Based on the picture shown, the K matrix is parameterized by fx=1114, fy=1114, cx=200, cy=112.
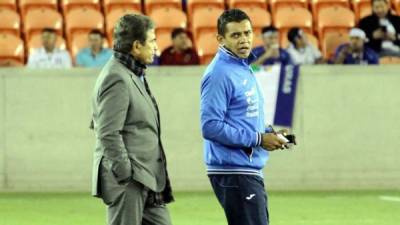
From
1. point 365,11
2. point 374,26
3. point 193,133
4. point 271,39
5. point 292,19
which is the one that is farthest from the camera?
point 365,11

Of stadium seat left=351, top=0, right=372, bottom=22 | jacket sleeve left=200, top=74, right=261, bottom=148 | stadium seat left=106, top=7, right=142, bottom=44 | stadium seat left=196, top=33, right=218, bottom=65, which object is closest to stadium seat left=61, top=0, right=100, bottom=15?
stadium seat left=106, top=7, right=142, bottom=44

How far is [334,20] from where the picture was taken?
1688 cm

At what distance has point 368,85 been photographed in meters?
13.7

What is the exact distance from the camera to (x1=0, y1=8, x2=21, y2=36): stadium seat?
16.4 m

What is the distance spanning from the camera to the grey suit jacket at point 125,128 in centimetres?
573

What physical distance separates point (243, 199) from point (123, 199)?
Result: 688 mm

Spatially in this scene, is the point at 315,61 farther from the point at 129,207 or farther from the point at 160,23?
the point at 129,207

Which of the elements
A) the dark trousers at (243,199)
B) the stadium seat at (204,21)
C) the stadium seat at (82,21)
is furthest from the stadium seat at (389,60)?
the dark trousers at (243,199)

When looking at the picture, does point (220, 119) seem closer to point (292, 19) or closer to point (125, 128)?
point (125, 128)

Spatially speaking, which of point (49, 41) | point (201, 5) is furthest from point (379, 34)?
point (49, 41)

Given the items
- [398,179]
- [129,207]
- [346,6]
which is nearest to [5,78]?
[398,179]

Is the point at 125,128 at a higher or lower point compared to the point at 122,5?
lower

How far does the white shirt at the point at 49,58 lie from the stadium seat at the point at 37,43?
625 mm

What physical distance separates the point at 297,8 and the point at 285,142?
36.2 feet
